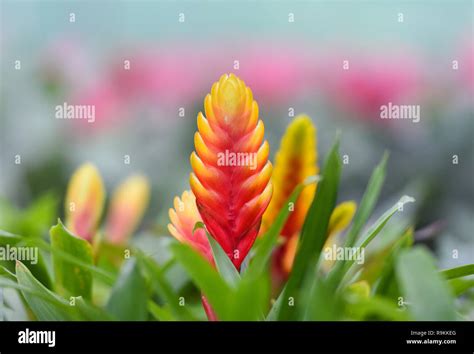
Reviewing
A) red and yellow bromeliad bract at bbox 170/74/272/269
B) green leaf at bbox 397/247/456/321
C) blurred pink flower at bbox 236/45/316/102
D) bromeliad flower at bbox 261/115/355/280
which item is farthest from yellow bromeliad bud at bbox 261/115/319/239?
blurred pink flower at bbox 236/45/316/102

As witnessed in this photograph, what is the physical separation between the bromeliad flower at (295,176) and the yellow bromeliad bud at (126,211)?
0.94 feet

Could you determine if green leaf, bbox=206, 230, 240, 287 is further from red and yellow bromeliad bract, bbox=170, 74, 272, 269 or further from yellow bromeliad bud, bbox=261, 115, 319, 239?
yellow bromeliad bud, bbox=261, 115, 319, 239

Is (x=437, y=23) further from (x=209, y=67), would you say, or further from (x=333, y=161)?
(x=333, y=161)

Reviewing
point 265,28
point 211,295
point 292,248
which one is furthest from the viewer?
point 265,28

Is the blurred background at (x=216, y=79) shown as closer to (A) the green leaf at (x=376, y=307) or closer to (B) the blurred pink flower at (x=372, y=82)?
(B) the blurred pink flower at (x=372, y=82)

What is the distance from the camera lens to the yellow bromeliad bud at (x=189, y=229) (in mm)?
727

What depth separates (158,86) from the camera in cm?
127

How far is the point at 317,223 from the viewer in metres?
0.73

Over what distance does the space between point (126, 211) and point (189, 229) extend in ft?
1.27

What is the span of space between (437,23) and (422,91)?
0.13 metres

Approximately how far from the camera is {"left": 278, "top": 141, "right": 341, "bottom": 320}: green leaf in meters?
0.72

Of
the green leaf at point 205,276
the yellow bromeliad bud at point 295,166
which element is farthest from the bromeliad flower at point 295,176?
the green leaf at point 205,276
